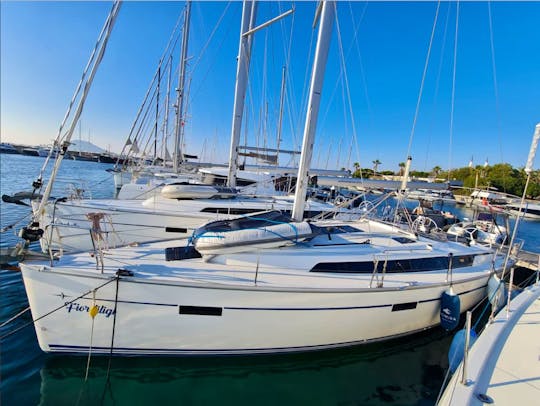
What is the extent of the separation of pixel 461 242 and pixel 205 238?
674cm

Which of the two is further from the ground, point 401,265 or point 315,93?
point 315,93

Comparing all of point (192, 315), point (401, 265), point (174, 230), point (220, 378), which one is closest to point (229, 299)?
point (192, 315)

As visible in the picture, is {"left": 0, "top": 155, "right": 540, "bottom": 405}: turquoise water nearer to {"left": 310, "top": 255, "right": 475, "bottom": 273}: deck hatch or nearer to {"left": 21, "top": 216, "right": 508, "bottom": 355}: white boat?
{"left": 21, "top": 216, "right": 508, "bottom": 355}: white boat

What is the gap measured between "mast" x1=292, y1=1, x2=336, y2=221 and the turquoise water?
2.63m

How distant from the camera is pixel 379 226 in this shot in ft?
22.4

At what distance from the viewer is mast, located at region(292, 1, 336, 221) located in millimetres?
4773

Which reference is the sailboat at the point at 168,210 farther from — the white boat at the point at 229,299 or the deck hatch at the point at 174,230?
the white boat at the point at 229,299

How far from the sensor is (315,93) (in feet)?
16.2

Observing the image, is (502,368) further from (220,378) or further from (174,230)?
(174,230)

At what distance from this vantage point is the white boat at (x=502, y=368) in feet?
8.43

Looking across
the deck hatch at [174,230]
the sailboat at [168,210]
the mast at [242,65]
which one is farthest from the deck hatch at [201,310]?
the mast at [242,65]

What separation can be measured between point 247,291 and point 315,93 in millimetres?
3685

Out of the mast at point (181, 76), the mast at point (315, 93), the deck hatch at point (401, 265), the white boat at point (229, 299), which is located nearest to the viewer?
the white boat at point (229, 299)

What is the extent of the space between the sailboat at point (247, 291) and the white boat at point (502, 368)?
92 cm
